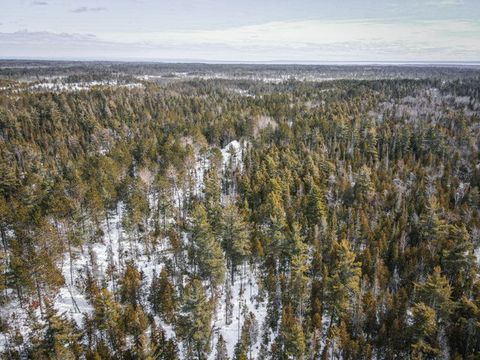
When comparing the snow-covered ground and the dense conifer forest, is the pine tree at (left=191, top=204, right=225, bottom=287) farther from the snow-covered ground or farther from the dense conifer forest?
the snow-covered ground

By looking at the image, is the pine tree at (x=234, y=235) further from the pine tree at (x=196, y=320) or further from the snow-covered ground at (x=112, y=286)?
the pine tree at (x=196, y=320)

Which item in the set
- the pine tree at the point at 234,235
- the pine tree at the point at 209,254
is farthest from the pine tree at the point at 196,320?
the pine tree at the point at 234,235

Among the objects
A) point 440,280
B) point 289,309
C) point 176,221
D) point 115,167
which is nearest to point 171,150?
point 115,167

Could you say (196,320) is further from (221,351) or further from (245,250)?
(245,250)

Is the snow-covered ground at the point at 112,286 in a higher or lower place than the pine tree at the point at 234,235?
Result: lower

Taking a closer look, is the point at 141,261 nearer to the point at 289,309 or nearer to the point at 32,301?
the point at 32,301

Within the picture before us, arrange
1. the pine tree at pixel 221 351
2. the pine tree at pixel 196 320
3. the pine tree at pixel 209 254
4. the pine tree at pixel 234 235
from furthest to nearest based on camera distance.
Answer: the pine tree at pixel 234 235 → the pine tree at pixel 209 254 → the pine tree at pixel 221 351 → the pine tree at pixel 196 320

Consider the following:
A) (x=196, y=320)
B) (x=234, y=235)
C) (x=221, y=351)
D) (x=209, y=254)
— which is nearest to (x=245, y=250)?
(x=234, y=235)

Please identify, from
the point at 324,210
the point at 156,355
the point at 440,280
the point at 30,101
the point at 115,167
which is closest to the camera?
the point at 156,355

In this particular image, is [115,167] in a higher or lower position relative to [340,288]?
higher
